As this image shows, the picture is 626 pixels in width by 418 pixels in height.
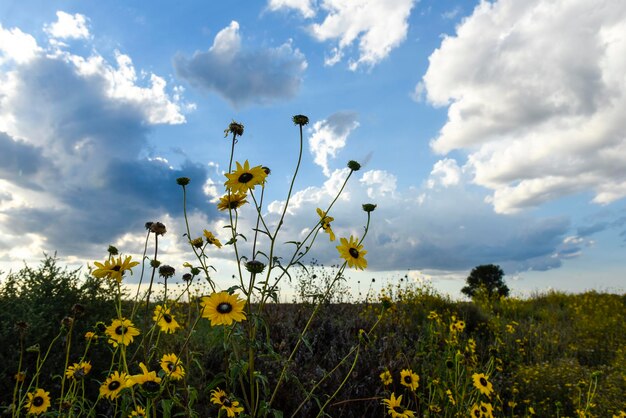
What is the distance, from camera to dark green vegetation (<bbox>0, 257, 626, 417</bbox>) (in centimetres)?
441

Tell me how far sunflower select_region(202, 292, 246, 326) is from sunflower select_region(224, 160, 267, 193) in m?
0.65

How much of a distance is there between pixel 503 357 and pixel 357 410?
257 centimetres

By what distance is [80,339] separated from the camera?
496cm

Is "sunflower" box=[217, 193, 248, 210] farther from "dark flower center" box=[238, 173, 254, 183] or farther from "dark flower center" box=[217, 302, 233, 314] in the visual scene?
"dark flower center" box=[217, 302, 233, 314]

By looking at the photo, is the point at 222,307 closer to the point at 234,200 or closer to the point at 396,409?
the point at 234,200

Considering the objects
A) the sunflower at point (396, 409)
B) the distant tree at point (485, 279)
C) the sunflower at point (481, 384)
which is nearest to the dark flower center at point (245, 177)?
the sunflower at point (396, 409)

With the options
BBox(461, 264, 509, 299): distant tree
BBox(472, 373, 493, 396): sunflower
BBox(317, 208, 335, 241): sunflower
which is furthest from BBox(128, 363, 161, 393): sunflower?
BBox(461, 264, 509, 299): distant tree

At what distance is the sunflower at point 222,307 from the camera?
252 centimetres

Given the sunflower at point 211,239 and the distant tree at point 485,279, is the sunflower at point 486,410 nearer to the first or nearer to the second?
the sunflower at point 211,239

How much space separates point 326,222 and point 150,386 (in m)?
1.42

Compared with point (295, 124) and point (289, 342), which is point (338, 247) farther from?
point (289, 342)

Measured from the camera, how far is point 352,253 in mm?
3061

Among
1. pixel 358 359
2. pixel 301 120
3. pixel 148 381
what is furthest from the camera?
pixel 358 359

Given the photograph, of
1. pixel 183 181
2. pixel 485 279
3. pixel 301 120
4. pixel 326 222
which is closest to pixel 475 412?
pixel 326 222
